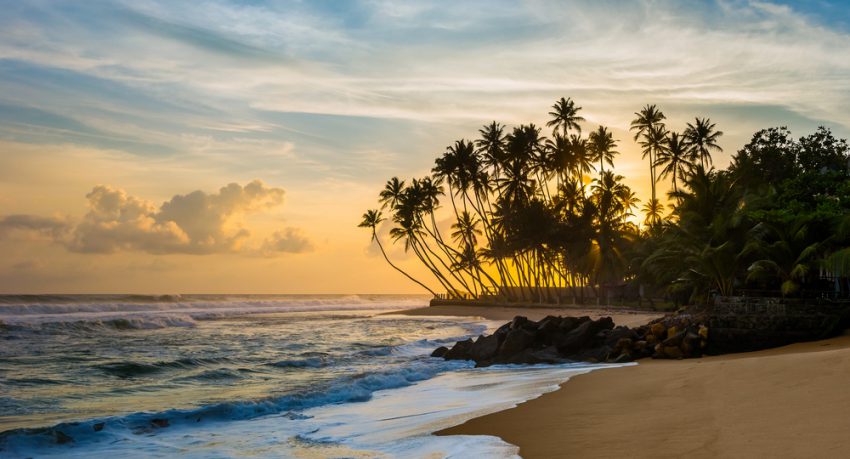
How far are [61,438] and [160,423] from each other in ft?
4.87

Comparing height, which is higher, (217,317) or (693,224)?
(693,224)

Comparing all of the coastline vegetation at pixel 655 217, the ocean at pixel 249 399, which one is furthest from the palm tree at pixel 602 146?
the ocean at pixel 249 399

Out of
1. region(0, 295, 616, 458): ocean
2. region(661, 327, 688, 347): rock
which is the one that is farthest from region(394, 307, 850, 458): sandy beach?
region(661, 327, 688, 347): rock

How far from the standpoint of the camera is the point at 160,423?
33.7ft

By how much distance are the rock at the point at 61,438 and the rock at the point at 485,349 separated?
12.7 metres

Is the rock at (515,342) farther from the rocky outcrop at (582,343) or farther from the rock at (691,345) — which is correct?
the rock at (691,345)

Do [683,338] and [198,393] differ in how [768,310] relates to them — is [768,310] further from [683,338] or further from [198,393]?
[198,393]

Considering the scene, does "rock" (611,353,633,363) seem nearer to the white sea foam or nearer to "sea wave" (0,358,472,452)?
the white sea foam

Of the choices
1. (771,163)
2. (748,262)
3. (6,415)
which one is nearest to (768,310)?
(748,262)

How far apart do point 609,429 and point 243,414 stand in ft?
21.5

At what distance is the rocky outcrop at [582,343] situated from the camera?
18188 mm

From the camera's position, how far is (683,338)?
18.2m

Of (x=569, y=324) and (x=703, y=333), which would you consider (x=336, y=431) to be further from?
(x=569, y=324)

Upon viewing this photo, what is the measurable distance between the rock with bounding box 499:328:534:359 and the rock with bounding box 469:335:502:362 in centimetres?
28
